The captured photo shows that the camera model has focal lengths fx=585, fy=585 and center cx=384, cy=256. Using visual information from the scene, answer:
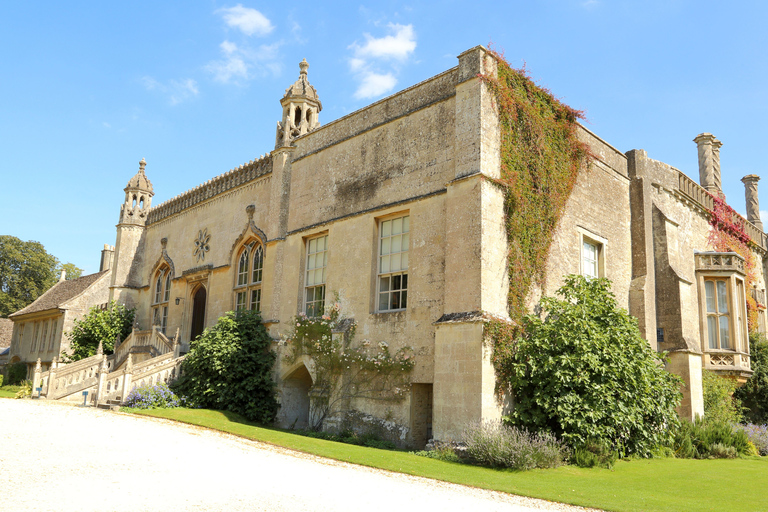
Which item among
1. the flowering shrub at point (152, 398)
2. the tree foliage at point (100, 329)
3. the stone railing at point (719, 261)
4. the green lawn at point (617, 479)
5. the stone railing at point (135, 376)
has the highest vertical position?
the stone railing at point (719, 261)

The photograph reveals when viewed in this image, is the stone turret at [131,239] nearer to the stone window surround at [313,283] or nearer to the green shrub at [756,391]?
the stone window surround at [313,283]

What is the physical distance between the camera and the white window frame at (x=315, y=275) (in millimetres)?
16234

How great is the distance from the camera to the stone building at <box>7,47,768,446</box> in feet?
40.2

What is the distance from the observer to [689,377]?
15078mm

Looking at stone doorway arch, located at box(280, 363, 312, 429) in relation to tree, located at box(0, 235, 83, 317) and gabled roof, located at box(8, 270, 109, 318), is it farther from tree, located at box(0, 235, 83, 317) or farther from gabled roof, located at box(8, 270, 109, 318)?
tree, located at box(0, 235, 83, 317)

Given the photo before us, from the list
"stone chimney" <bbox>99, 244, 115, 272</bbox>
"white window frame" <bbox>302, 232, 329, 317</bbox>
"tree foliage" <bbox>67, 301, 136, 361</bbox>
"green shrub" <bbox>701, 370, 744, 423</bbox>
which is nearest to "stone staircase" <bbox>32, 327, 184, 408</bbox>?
"tree foliage" <bbox>67, 301, 136, 361</bbox>

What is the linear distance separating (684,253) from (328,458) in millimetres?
12745

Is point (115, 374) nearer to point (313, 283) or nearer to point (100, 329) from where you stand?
point (313, 283)

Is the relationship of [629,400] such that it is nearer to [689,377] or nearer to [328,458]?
[689,377]

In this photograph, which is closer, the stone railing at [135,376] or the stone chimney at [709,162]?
the stone railing at [135,376]

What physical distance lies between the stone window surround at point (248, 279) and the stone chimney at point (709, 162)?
54.2ft

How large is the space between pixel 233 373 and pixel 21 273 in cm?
4515

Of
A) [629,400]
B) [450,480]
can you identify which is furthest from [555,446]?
[450,480]

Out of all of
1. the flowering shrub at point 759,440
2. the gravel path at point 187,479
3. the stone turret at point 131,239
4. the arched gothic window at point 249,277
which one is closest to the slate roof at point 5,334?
the stone turret at point 131,239
